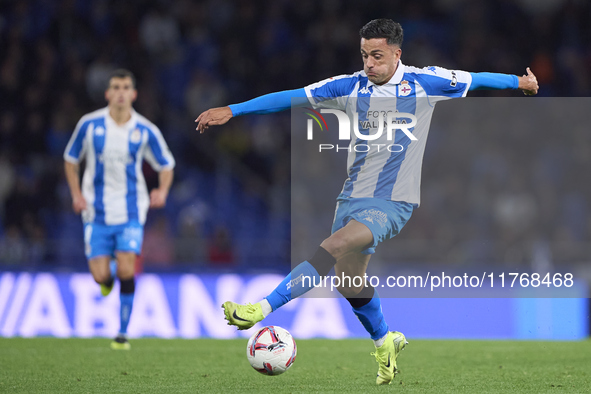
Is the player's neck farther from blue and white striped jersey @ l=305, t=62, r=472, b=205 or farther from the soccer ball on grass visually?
the soccer ball on grass

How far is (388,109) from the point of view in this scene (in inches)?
225

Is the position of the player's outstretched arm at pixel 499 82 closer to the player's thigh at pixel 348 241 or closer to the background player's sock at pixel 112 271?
the player's thigh at pixel 348 241

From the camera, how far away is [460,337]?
1052 centimetres

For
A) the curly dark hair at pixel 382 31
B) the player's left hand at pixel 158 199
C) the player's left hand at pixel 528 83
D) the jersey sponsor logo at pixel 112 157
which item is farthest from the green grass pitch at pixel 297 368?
the curly dark hair at pixel 382 31

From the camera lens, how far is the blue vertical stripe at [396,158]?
568 cm

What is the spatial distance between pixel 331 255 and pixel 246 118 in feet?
30.9

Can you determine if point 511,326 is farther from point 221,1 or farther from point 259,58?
point 221,1

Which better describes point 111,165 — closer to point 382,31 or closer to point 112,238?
point 112,238

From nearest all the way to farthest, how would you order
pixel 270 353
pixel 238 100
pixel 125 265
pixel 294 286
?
1. pixel 294 286
2. pixel 270 353
3. pixel 125 265
4. pixel 238 100

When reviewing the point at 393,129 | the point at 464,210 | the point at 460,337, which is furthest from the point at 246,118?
the point at 393,129

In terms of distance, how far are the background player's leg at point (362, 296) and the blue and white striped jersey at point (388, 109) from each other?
1.49ft

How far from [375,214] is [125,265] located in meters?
3.71

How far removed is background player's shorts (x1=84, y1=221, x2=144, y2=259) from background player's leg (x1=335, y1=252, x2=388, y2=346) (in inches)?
128

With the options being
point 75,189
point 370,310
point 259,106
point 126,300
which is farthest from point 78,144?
point 370,310
